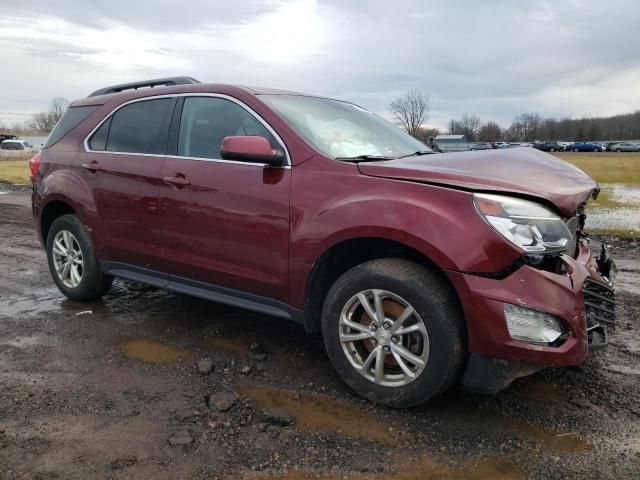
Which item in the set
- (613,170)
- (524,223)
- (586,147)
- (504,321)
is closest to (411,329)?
(504,321)

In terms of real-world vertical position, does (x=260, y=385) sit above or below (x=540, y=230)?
below

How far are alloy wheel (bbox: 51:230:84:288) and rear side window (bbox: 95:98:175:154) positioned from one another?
36.5 inches

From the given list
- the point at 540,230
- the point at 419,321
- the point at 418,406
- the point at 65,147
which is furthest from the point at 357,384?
the point at 65,147

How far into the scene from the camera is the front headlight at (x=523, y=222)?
2723mm

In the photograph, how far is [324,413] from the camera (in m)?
3.06

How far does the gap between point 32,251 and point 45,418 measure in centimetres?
513

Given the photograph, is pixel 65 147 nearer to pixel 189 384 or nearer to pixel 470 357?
pixel 189 384

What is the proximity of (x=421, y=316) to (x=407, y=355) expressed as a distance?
9.9 inches

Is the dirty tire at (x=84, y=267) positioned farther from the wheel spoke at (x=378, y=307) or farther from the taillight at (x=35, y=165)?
the wheel spoke at (x=378, y=307)

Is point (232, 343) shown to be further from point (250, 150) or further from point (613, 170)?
point (613, 170)

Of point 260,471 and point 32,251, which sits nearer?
point 260,471

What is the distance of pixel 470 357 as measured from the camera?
2822 millimetres

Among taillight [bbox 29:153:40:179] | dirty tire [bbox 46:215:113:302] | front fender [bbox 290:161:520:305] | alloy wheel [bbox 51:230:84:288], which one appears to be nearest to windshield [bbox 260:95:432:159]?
front fender [bbox 290:161:520:305]

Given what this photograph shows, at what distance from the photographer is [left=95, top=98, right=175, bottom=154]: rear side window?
13.8 feet
